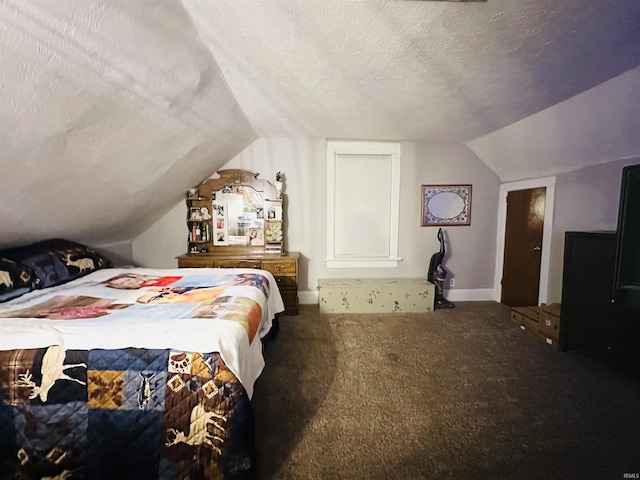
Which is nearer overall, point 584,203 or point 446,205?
point 584,203

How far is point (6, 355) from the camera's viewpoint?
1179 millimetres

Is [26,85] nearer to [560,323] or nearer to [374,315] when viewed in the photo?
[374,315]

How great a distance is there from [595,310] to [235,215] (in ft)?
12.4

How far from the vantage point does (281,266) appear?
3.28 meters

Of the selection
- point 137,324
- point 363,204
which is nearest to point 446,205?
point 363,204

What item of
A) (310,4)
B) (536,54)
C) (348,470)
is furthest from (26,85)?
(536,54)

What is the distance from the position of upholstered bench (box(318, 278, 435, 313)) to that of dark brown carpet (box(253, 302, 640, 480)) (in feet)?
2.26

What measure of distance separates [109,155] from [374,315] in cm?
305

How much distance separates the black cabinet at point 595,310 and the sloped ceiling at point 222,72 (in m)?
0.93

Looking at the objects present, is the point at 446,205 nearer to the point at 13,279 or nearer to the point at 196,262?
the point at 196,262

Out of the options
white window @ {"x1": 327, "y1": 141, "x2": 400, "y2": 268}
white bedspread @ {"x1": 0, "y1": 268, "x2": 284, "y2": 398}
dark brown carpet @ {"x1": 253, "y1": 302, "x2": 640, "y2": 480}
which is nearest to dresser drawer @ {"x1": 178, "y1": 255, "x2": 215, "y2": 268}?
white bedspread @ {"x1": 0, "y1": 268, "x2": 284, "y2": 398}

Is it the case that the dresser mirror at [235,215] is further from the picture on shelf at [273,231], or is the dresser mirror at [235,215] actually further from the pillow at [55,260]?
the pillow at [55,260]

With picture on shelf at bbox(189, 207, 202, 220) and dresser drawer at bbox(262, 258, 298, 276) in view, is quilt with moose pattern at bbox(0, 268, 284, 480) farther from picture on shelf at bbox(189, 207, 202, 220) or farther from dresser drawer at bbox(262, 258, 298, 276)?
picture on shelf at bbox(189, 207, 202, 220)

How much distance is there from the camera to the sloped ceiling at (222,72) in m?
1.26
